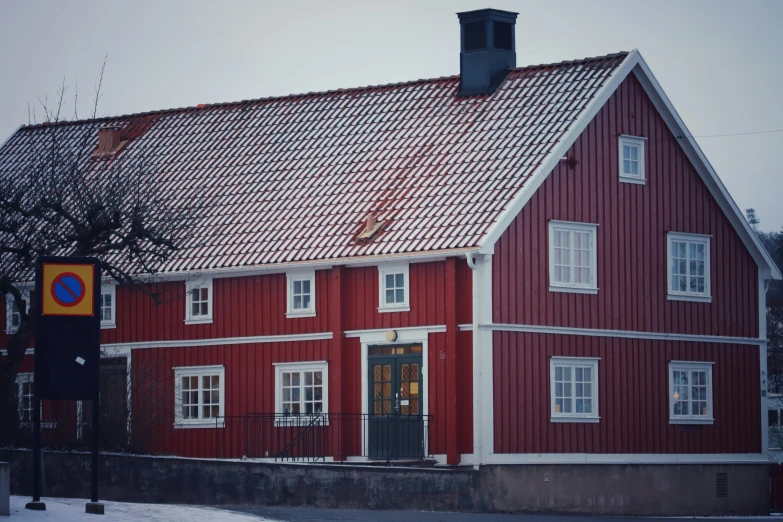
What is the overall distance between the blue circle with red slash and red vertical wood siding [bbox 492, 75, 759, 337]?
507 inches

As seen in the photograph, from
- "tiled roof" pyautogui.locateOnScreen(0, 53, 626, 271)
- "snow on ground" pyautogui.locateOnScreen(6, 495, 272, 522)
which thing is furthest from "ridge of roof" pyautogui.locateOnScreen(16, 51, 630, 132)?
"snow on ground" pyautogui.locateOnScreen(6, 495, 272, 522)

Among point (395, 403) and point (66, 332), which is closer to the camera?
point (66, 332)

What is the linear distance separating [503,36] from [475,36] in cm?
74

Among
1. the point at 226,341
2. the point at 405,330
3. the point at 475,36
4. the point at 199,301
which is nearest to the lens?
the point at 405,330

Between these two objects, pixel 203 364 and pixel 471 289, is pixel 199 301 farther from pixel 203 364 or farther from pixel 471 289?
pixel 471 289

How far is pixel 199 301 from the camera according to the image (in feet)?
118

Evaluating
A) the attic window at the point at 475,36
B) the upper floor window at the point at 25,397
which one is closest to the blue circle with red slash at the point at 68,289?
the upper floor window at the point at 25,397

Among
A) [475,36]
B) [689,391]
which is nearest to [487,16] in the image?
[475,36]

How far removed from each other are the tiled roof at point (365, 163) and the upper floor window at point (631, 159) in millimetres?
1754

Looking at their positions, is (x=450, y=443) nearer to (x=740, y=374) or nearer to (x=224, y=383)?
(x=224, y=383)

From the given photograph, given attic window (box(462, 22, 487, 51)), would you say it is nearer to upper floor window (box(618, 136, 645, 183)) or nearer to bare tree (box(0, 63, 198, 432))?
upper floor window (box(618, 136, 645, 183))

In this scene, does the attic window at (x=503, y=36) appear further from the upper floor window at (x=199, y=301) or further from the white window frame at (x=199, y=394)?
the white window frame at (x=199, y=394)

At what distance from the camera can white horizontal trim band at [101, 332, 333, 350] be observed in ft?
111

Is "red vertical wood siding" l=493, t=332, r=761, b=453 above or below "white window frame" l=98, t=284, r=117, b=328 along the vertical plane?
below
